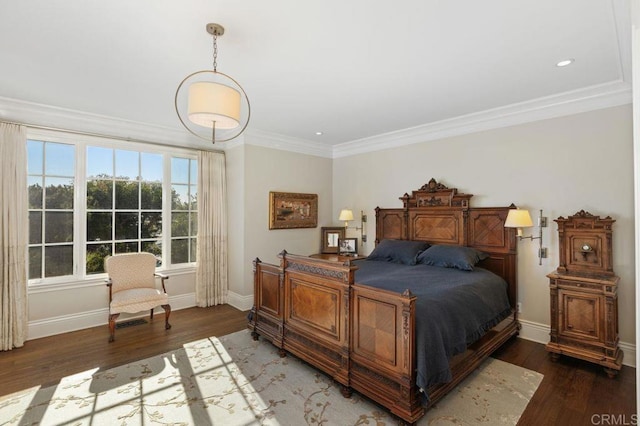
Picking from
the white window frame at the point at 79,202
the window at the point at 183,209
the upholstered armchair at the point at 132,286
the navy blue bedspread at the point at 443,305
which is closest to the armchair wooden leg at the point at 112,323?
the upholstered armchair at the point at 132,286

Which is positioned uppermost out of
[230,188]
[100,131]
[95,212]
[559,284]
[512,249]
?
[100,131]

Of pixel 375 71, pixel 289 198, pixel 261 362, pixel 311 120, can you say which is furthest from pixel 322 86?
pixel 261 362

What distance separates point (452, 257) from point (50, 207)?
4849mm

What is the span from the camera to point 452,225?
4.19 meters

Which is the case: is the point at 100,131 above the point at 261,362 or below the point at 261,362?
above

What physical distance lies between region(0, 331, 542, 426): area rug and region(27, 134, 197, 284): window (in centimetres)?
173

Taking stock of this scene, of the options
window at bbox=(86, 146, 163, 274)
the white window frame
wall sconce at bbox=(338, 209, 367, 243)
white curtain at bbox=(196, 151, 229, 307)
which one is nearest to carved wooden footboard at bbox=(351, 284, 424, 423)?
wall sconce at bbox=(338, 209, 367, 243)

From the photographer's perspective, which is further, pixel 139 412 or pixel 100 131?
pixel 100 131

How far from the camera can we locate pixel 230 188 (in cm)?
498

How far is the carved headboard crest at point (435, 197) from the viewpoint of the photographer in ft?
13.5

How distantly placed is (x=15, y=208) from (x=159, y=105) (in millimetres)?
1900

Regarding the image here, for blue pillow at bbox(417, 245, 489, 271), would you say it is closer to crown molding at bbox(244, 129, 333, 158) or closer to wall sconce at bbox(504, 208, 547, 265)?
wall sconce at bbox(504, 208, 547, 265)

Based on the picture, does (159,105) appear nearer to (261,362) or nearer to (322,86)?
(322,86)

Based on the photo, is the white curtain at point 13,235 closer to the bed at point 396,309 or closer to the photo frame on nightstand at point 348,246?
the bed at point 396,309
